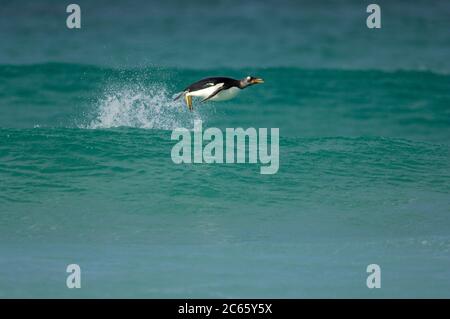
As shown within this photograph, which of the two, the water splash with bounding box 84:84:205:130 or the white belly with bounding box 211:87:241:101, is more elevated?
the water splash with bounding box 84:84:205:130

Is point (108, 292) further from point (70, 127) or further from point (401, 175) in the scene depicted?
point (70, 127)

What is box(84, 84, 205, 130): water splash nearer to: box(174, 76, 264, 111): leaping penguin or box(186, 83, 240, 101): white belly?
box(174, 76, 264, 111): leaping penguin

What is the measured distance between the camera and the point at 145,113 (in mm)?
19656

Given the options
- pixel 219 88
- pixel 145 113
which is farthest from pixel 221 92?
pixel 145 113

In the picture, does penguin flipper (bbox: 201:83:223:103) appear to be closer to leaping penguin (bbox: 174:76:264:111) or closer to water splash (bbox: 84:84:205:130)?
leaping penguin (bbox: 174:76:264:111)

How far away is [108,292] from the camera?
9.75 metres

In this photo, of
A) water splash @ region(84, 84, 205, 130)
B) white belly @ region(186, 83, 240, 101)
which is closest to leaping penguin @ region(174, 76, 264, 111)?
white belly @ region(186, 83, 240, 101)

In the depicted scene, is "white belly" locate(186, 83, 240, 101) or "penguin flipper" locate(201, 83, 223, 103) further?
"white belly" locate(186, 83, 240, 101)

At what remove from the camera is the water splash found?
1948cm

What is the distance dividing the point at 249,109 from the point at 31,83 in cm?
732

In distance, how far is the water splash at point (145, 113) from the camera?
19484 millimetres

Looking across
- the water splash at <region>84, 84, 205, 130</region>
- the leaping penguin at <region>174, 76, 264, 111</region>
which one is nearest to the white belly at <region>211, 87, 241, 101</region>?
the leaping penguin at <region>174, 76, 264, 111</region>

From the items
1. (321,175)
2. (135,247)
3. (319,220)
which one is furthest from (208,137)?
(135,247)

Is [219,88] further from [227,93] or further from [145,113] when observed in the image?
[145,113]
